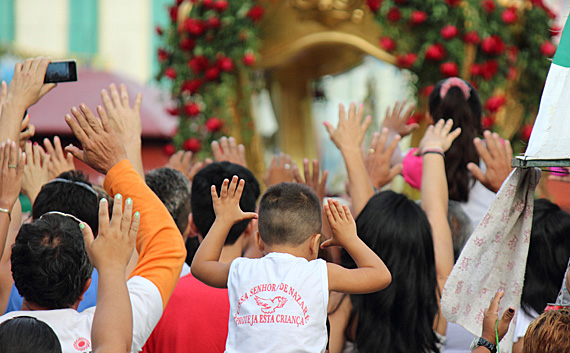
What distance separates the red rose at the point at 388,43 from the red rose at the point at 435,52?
0.92 ft

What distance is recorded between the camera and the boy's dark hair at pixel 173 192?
2635mm

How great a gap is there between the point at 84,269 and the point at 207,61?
14.2ft

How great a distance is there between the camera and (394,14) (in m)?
5.46

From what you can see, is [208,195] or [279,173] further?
[279,173]

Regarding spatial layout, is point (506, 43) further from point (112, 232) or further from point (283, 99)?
point (112, 232)

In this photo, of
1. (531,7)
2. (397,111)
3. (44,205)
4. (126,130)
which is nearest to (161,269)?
(126,130)

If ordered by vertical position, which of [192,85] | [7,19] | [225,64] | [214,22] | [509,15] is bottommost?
[7,19]

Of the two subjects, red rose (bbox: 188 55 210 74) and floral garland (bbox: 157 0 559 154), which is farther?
red rose (bbox: 188 55 210 74)

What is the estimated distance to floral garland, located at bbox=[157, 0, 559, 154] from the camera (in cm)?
537

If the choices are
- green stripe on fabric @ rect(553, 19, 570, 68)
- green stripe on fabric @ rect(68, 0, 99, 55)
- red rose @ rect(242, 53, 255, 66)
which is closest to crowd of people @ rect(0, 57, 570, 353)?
green stripe on fabric @ rect(553, 19, 570, 68)

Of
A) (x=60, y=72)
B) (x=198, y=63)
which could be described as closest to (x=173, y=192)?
(x=60, y=72)

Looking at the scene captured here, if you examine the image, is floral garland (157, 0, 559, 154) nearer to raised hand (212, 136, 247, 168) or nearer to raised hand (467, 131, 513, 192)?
raised hand (212, 136, 247, 168)

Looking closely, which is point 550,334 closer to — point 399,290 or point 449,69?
point 399,290

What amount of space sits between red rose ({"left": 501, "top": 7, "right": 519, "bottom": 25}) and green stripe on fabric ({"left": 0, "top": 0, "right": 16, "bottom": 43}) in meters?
9.60
